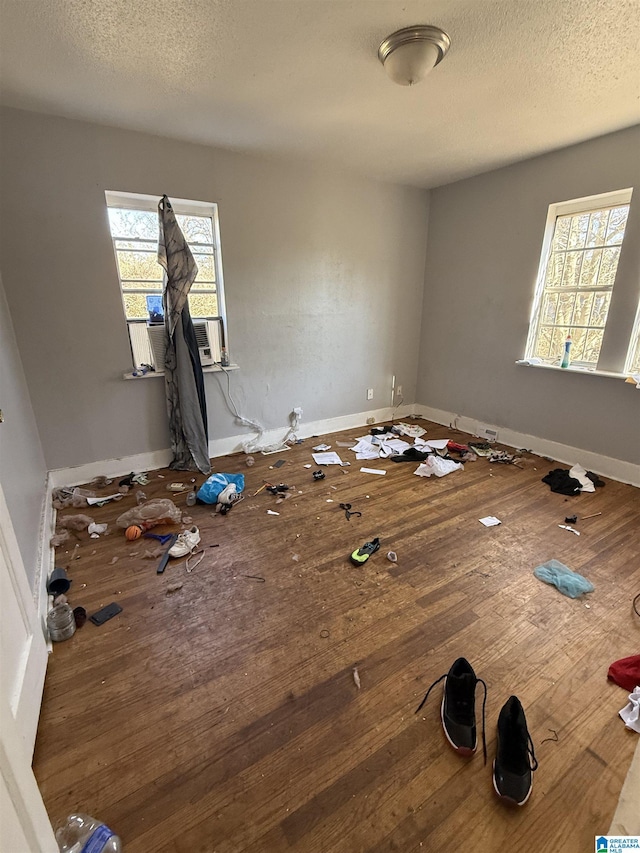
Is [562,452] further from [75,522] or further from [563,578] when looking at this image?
[75,522]

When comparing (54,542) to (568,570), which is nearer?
(568,570)

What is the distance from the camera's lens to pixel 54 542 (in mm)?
2332

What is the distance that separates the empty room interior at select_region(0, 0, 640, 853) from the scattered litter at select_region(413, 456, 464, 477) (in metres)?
0.04

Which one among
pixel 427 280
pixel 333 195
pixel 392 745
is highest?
pixel 333 195

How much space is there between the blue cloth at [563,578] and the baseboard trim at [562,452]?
4.84ft

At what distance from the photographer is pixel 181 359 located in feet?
10.2

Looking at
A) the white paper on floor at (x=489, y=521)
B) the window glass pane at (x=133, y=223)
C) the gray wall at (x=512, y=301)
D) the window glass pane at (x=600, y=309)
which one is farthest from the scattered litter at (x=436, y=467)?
the window glass pane at (x=133, y=223)

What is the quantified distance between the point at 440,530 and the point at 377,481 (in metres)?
0.80

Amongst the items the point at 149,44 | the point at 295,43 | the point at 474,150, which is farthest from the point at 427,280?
the point at 149,44

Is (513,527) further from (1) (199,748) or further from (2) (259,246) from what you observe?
(2) (259,246)

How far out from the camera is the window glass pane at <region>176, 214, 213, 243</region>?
320 cm

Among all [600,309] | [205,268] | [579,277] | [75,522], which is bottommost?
[75,522]

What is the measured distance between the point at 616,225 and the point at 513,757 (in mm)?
3644

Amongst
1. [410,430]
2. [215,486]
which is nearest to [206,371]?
[215,486]
